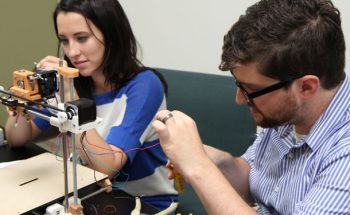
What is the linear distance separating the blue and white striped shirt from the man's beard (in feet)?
0.22

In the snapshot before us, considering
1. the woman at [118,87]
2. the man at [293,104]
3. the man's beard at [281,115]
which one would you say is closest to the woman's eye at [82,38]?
the woman at [118,87]

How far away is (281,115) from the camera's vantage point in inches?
41.3

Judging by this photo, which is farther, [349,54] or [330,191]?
[349,54]

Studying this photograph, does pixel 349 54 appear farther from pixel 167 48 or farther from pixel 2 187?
pixel 2 187

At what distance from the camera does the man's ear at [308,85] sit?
38.4 inches

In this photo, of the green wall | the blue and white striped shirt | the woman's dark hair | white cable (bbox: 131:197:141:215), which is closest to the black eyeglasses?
the blue and white striped shirt

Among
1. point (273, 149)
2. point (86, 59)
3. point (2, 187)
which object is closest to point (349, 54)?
point (273, 149)

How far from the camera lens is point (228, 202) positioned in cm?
96

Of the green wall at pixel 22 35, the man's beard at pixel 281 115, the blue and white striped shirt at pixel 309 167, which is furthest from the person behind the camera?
the green wall at pixel 22 35

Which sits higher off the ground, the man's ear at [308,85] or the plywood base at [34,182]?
the man's ear at [308,85]

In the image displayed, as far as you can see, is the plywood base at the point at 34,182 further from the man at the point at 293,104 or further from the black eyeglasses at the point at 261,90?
the black eyeglasses at the point at 261,90

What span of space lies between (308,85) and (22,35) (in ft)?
7.25

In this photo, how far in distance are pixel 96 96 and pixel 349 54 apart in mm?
1182

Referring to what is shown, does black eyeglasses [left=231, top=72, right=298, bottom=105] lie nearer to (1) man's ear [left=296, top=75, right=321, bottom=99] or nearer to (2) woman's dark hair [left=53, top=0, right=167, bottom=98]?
(1) man's ear [left=296, top=75, right=321, bottom=99]
